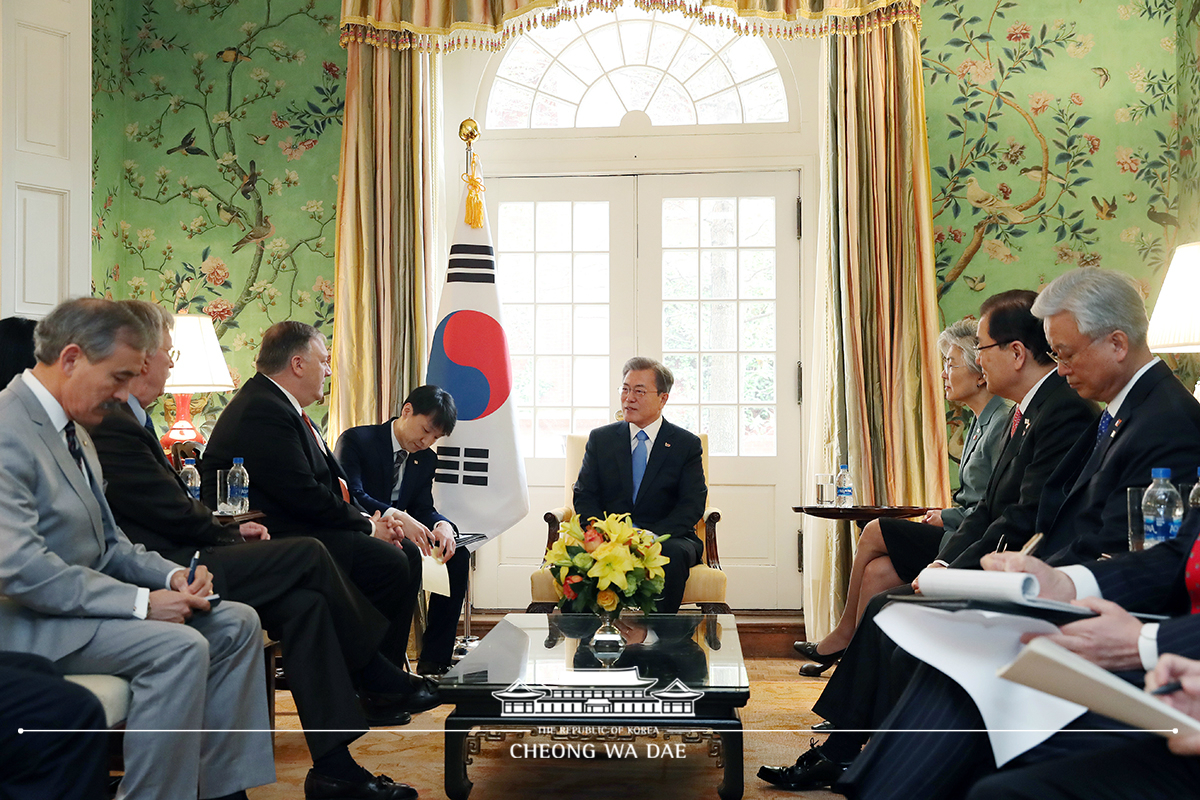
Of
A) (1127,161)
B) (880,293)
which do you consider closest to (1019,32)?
(1127,161)

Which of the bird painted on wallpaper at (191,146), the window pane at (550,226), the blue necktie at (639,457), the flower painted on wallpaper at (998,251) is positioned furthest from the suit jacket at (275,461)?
the flower painted on wallpaper at (998,251)

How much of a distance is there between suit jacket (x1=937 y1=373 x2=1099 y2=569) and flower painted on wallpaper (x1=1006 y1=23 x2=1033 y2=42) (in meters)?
2.58

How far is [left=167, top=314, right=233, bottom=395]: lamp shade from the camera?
4.50m

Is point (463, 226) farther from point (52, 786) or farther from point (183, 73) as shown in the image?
point (52, 786)

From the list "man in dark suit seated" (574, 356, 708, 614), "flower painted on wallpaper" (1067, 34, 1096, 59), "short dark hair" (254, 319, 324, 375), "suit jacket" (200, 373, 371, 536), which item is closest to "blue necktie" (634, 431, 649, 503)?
"man in dark suit seated" (574, 356, 708, 614)

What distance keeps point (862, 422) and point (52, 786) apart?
3618 mm

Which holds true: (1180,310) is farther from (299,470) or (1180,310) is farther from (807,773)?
(299,470)

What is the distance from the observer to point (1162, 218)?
471cm

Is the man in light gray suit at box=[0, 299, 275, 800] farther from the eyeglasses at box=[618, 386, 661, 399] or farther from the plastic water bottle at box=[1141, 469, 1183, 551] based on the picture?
the eyeglasses at box=[618, 386, 661, 399]

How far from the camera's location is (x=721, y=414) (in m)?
5.13

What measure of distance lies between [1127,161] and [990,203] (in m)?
0.64

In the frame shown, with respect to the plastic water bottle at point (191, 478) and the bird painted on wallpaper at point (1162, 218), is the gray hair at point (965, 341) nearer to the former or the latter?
the bird painted on wallpaper at point (1162, 218)

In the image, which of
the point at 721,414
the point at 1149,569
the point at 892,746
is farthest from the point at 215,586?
the point at 721,414

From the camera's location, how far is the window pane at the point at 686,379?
16.9ft
